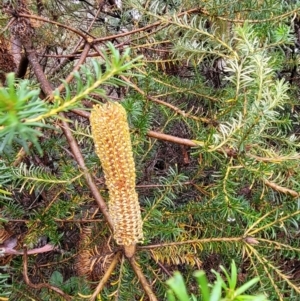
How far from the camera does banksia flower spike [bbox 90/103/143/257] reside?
1.35ft

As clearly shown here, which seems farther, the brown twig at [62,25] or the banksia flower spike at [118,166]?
the brown twig at [62,25]

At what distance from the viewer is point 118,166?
0.44m

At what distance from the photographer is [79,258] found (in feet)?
A: 2.07

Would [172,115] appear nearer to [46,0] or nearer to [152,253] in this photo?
[152,253]

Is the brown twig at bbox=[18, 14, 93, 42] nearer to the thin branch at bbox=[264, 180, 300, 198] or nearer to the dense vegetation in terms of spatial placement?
the dense vegetation

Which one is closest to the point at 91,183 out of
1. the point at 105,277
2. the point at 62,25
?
the point at 105,277

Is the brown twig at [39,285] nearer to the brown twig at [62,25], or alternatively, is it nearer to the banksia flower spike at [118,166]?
the banksia flower spike at [118,166]

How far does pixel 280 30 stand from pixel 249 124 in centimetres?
20

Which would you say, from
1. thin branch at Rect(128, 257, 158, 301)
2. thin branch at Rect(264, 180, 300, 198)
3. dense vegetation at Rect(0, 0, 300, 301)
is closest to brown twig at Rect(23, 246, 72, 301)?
dense vegetation at Rect(0, 0, 300, 301)

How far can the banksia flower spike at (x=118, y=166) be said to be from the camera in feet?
1.35

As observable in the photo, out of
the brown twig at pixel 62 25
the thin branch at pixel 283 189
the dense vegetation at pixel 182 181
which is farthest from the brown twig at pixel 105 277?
the brown twig at pixel 62 25

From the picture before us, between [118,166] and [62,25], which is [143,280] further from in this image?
[62,25]

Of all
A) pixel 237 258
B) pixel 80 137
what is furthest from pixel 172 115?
pixel 237 258

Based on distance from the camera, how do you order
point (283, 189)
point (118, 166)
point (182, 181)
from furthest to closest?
1. point (182, 181)
2. point (283, 189)
3. point (118, 166)
